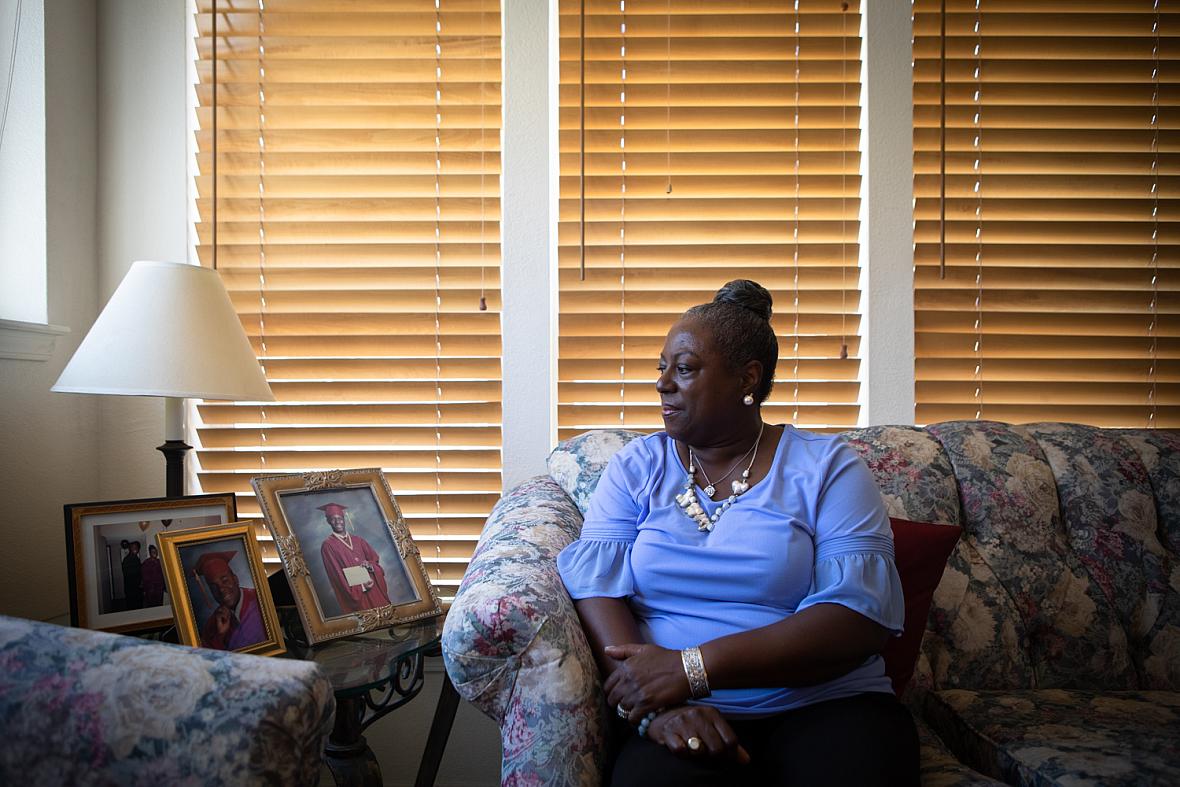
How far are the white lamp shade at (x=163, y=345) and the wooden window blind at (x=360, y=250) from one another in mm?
641

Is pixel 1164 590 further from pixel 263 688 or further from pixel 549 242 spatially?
pixel 263 688

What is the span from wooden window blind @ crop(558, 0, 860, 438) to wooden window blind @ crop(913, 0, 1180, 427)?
25 cm

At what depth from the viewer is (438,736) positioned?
5.54ft

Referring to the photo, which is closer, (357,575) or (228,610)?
(228,610)

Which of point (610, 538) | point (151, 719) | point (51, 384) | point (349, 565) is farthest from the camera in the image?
point (51, 384)

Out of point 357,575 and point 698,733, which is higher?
point 357,575

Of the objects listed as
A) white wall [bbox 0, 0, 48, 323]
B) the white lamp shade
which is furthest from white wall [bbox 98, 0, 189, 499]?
the white lamp shade

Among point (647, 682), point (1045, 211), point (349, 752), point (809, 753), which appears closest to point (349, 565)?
point (349, 752)

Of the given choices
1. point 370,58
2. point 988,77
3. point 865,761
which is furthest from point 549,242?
point 865,761

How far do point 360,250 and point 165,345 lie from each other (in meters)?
0.83

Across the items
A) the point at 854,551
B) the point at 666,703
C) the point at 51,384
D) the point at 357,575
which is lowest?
the point at 666,703

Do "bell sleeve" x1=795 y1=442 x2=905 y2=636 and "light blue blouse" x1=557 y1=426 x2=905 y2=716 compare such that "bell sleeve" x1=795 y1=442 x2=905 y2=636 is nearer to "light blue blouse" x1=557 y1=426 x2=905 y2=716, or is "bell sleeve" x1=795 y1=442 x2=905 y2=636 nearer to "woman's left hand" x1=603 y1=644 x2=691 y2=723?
"light blue blouse" x1=557 y1=426 x2=905 y2=716

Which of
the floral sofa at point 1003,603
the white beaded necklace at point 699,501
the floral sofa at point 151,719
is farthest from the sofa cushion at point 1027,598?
the floral sofa at point 151,719

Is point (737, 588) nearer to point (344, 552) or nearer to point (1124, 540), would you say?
point (344, 552)
